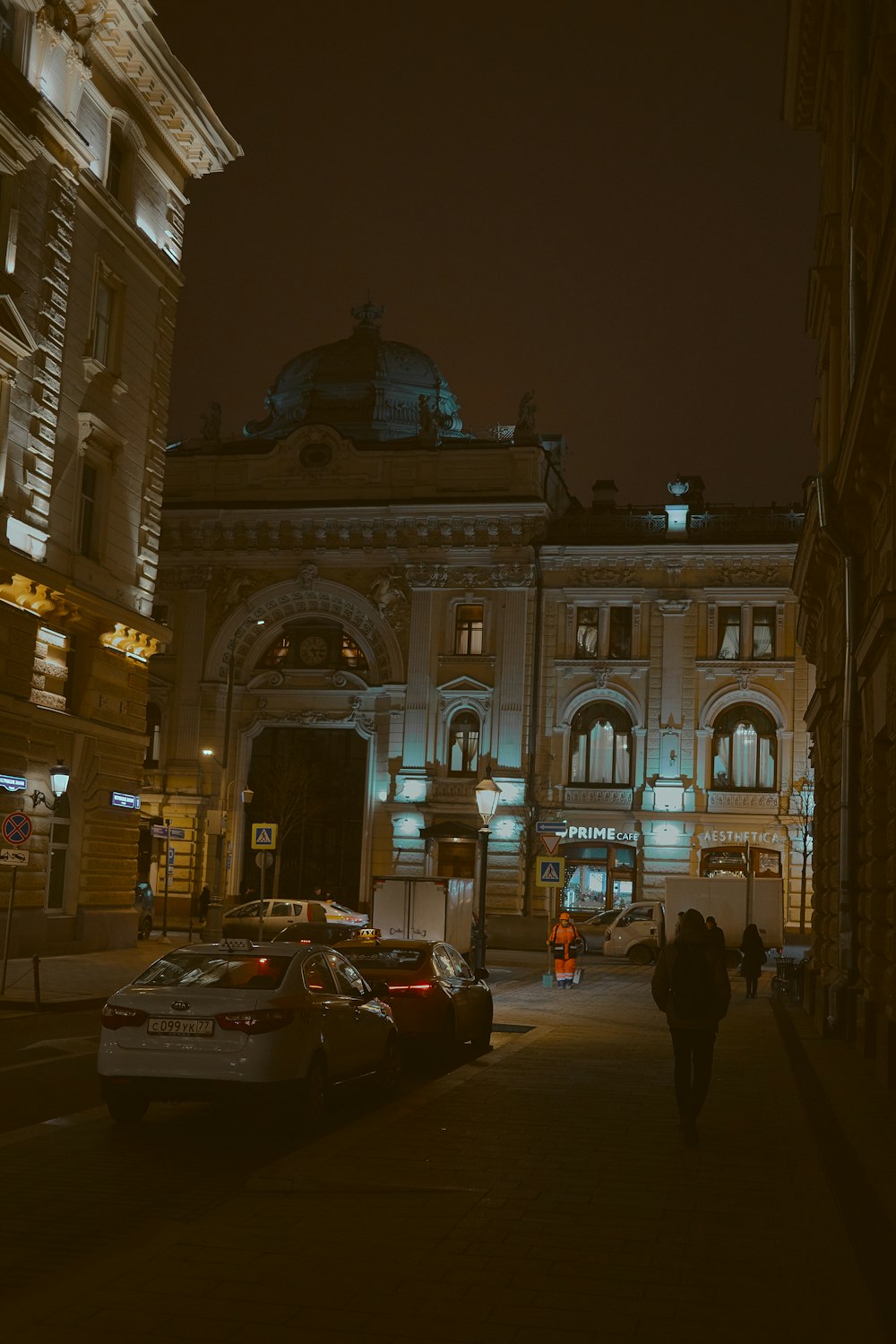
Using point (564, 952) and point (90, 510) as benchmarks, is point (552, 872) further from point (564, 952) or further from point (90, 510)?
point (90, 510)

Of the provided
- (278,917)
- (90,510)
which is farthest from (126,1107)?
(278,917)

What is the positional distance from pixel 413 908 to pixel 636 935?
39.3 ft

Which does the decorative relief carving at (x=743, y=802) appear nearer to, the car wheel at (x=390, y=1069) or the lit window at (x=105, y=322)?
the lit window at (x=105, y=322)

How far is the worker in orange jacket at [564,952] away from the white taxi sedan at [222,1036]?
19262 mm

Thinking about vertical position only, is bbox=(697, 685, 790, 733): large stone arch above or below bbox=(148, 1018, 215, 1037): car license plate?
above

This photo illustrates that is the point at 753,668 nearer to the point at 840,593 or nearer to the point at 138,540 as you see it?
the point at 138,540

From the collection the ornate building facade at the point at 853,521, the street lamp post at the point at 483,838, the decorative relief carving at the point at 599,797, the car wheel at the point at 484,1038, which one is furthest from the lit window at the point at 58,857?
the decorative relief carving at the point at 599,797

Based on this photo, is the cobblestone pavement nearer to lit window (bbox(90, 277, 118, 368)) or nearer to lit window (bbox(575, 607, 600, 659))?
lit window (bbox(90, 277, 118, 368))

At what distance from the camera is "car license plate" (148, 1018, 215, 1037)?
12.0 meters

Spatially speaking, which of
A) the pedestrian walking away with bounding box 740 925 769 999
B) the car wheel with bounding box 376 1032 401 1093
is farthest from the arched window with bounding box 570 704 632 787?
the car wheel with bounding box 376 1032 401 1093

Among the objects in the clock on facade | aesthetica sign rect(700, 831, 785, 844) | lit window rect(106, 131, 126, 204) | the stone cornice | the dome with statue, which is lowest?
aesthetica sign rect(700, 831, 785, 844)

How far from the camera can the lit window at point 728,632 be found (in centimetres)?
5556

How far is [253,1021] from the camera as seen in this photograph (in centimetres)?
1199

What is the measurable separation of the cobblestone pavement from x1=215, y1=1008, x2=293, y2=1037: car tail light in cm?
101
